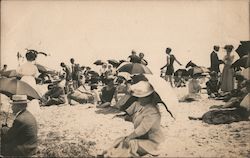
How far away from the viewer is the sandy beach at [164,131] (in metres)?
7.64

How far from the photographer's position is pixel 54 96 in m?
8.47

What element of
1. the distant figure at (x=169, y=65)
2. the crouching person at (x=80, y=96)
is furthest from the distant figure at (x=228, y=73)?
the crouching person at (x=80, y=96)

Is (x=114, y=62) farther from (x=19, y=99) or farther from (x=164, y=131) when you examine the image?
(x=19, y=99)

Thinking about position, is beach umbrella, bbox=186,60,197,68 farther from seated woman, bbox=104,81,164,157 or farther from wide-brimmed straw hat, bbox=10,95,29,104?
wide-brimmed straw hat, bbox=10,95,29,104

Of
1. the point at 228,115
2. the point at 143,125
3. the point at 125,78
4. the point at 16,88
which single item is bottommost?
the point at 143,125

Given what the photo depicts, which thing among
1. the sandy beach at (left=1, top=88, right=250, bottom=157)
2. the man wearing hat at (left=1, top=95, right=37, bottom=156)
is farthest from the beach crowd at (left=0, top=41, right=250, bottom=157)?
the sandy beach at (left=1, top=88, right=250, bottom=157)

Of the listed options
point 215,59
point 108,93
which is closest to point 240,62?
point 215,59

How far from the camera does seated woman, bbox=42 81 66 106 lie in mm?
8352

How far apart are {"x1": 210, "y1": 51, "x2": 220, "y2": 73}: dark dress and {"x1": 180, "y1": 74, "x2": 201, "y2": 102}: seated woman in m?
0.37

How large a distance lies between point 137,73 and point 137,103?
570 millimetres

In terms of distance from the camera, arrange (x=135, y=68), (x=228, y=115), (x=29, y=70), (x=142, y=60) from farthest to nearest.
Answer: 1. (x=29, y=70)
2. (x=142, y=60)
3. (x=135, y=68)
4. (x=228, y=115)

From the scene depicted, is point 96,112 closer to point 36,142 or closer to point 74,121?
point 74,121

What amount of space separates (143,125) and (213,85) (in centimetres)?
165

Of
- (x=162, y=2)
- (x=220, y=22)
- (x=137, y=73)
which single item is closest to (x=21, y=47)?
(x=137, y=73)
